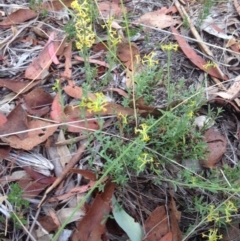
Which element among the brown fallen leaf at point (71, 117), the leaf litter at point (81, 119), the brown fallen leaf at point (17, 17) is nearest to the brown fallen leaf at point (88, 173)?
the leaf litter at point (81, 119)

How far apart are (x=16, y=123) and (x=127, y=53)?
55 cm

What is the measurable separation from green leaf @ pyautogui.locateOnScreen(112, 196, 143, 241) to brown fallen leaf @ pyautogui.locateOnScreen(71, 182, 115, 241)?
0.03 m

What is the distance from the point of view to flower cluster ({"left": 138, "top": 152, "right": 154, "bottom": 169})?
→ 1.60 metres

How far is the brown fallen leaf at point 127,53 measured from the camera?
2.07 meters

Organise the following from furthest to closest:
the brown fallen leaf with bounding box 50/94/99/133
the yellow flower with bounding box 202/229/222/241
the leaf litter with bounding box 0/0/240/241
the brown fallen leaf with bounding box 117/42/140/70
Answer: the brown fallen leaf with bounding box 117/42/140/70 → the brown fallen leaf with bounding box 50/94/99/133 → the leaf litter with bounding box 0/0/240/241 → the yellow flower with bounding box 202/229/222/241

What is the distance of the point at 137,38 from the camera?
2.17 metres

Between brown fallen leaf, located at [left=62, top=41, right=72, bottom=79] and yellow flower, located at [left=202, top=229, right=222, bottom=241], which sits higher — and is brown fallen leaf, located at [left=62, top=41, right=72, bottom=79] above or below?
above

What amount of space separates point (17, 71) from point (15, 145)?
360 mm

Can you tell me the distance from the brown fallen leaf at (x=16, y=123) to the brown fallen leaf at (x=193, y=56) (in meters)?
0.74

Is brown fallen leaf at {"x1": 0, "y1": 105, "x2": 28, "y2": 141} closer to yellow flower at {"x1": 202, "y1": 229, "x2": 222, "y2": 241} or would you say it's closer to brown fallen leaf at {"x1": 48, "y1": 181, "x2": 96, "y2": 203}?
brown fallen leaf at {"x1": 48, "y1": 181, "x2": 96, "y2": 203}

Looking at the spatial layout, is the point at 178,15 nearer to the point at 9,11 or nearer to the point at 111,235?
the point at 9,11

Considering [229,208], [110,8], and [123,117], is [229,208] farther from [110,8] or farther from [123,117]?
[110,8]

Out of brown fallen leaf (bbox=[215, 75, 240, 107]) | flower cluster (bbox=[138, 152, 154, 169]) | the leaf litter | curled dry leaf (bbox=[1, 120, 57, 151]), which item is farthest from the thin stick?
brown fallen leaf (bbox=[215, 75, 240, 107])

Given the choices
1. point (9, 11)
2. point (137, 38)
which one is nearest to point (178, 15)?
point (137, 38)
